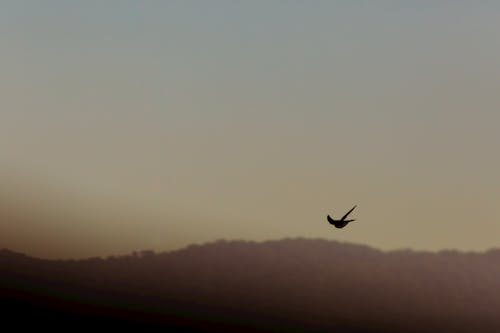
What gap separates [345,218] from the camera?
2842 inches
